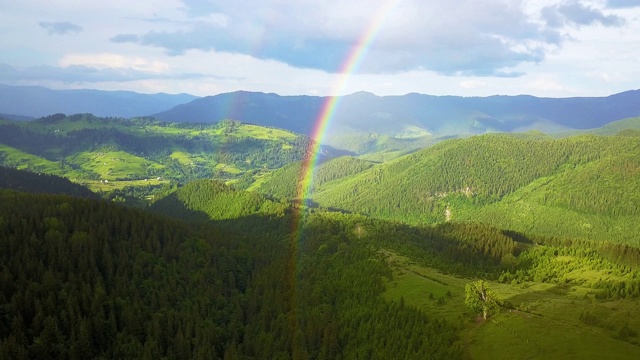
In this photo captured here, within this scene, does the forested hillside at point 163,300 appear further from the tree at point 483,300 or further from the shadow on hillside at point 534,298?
the shadow on hillside at point 534,298

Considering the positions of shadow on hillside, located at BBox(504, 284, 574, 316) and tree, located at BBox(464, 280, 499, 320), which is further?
shadow on hillside, located at BBox(504, 284, 574, 316)

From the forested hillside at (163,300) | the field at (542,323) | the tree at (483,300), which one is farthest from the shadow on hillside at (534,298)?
the forested hillside at (163,300)

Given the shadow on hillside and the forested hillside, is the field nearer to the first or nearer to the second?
the shadow on hillside

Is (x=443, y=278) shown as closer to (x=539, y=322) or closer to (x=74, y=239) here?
(x=539, y=322)

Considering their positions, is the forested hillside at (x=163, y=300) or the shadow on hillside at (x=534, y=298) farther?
the shadow on hillside at (x=534, y=298)

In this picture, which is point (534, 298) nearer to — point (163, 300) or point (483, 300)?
point (483, 300)

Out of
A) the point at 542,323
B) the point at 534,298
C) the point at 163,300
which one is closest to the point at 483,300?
the point at 542,323

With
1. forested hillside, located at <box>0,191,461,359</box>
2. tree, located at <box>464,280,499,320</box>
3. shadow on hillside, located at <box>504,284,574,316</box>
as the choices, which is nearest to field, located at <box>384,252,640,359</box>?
shadow on hillside, located at <box>504,284,574,316</box>

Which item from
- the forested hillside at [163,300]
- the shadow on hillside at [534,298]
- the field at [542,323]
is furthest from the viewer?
the shadow on hillside at [534,298]

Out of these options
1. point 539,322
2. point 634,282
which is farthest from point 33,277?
point 634,282
